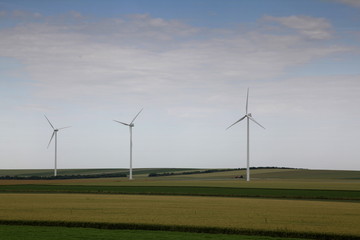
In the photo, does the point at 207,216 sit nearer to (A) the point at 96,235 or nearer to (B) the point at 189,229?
(B) the point at 189,229

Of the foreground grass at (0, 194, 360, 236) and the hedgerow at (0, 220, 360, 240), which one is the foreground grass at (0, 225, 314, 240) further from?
the foreground grass at (0, 194, 360, 236)

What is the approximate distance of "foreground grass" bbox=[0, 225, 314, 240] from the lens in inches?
1273

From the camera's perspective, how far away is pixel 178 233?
115ft

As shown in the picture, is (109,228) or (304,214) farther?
(304,214)

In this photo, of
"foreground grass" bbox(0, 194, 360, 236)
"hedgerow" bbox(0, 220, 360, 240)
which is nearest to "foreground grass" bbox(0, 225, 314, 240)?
"hedgerow" bbox(0, 220, 360, 240)

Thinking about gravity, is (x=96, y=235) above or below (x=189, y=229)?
above

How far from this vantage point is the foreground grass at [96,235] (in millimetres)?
32344

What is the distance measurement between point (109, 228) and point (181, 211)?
35.4 feet

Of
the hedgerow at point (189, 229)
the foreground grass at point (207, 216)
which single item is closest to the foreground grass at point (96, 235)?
the hedgerow at point (189, 229)

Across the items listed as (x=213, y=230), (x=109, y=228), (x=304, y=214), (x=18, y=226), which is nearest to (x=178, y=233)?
(x=213, y=230)

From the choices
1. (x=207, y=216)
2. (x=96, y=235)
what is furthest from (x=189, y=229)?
(x=207, y=216)

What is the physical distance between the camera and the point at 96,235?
109 feet

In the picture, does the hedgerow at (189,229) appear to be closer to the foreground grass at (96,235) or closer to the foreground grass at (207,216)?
the foreground grass at (207,216)

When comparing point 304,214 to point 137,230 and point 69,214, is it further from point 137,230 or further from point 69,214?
point 69,214
